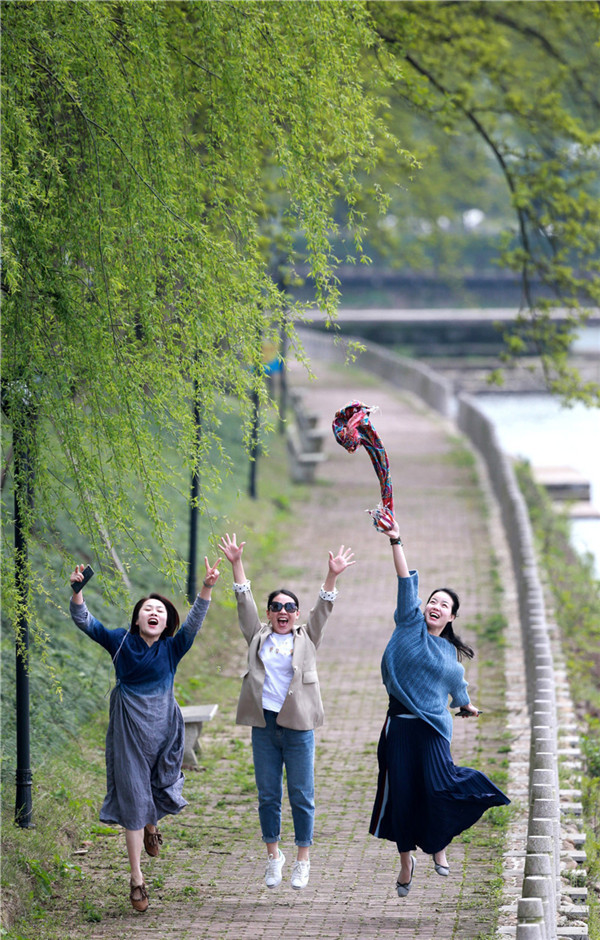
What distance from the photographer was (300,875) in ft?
24.7

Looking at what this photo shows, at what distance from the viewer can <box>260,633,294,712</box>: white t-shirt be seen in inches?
295

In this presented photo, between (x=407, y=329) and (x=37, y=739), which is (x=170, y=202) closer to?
(x=37, y=739)

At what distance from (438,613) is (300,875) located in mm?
1717

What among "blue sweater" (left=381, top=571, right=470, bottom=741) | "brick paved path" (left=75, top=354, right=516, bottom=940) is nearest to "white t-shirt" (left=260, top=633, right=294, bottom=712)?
"blue sweater" (left=381, top=571, right=470, bottom=741)

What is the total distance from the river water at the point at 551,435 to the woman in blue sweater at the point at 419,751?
17.4 metres

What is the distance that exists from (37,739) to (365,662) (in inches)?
192

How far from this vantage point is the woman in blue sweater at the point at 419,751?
7355 millimetres

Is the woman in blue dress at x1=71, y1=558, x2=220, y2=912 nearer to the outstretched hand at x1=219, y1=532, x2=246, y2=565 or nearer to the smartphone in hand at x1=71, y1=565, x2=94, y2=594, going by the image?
the smartphone in hand at x1=71, y1=565, x2=94, y2=594

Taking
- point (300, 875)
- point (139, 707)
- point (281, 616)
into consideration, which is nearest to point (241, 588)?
point (281, 616)

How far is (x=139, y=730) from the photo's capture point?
7.55m

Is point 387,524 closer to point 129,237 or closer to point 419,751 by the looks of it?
point 419,751

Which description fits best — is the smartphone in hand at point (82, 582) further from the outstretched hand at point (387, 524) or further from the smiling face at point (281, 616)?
the outstretched hand at point (387, 524)

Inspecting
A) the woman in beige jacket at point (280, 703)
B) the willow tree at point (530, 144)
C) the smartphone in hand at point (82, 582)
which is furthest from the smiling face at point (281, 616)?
the willow tree at point (530, 144)

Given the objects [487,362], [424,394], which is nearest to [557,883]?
[424,394]
